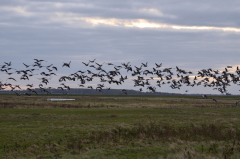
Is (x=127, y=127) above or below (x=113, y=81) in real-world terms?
below

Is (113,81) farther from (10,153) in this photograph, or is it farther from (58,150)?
(10,153)

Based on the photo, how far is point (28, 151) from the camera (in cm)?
2355

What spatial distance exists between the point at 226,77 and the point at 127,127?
49.9 ft

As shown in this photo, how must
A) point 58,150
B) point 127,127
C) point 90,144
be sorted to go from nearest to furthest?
point 58,150
point 90,144
point 127,127

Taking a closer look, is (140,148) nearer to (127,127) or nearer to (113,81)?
(127,127)

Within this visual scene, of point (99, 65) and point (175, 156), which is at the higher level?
point (99, 65)

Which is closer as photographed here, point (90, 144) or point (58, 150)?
point (58, 150)

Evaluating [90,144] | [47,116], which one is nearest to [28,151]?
[90,144]

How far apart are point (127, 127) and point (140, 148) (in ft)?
32.1

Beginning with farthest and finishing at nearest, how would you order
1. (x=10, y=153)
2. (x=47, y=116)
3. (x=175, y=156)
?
1. (x=47, y=116)
2. (x=10, y=153)
3. (x=175, y=156)

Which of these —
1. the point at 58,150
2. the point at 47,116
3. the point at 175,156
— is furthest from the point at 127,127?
the point at 47,116

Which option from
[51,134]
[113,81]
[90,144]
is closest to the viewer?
[90,144]

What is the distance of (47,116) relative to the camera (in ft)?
165

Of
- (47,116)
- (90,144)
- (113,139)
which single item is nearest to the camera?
(90,144)
